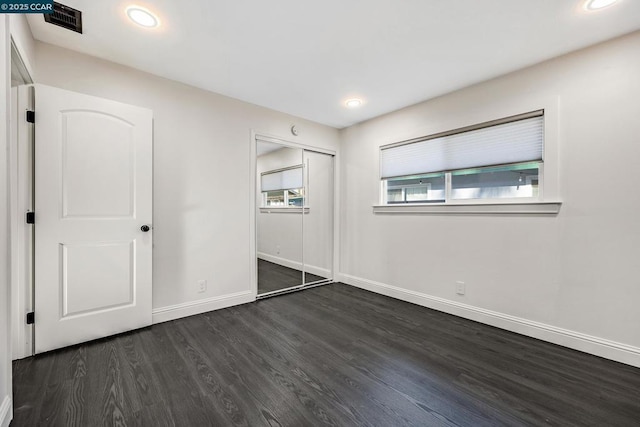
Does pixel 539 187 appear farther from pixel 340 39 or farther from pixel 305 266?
pixel 305 266

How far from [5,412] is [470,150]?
3.91 meters

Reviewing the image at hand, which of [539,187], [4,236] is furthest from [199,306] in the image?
[539,187]

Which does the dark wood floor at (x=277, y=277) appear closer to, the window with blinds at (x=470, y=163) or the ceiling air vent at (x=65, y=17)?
the window with blinds at (x=470, y=163)

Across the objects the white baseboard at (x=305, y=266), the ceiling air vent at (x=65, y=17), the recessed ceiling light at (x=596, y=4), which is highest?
the ceiling air vent at (x=65, y=17)

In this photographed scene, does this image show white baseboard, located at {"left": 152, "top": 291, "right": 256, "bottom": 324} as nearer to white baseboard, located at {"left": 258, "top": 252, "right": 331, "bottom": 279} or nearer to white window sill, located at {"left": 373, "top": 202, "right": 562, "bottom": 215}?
white baseboard, located at {"left": 258, "top": 252, "right": 331, "bottom": 279}

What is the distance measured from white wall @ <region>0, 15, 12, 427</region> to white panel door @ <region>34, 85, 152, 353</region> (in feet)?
2.76

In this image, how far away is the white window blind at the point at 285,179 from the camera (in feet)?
13.1

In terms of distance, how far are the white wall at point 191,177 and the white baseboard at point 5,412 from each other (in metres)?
1.32

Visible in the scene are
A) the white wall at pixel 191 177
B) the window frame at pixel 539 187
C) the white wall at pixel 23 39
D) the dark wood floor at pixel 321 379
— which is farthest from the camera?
the white wall at pixel 191 177

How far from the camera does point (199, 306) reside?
2994 mm

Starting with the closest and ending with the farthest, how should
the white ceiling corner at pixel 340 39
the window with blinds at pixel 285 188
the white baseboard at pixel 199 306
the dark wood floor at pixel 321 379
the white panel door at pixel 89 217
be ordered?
the dark wood floor at pixel 321 379, the white ceiling corner at pixel 340 39, the white panel door at pixel 89 217, the white baseboard at pixel 199 306, the window with blinds at pixel 285 188

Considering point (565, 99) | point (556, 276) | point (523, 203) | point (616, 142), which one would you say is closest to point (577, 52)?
point (565, 99)

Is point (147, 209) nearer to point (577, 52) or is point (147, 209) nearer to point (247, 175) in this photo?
point (247, 175)

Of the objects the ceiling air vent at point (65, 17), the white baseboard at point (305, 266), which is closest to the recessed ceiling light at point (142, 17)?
the ceiling air vent at point (65, 17)
